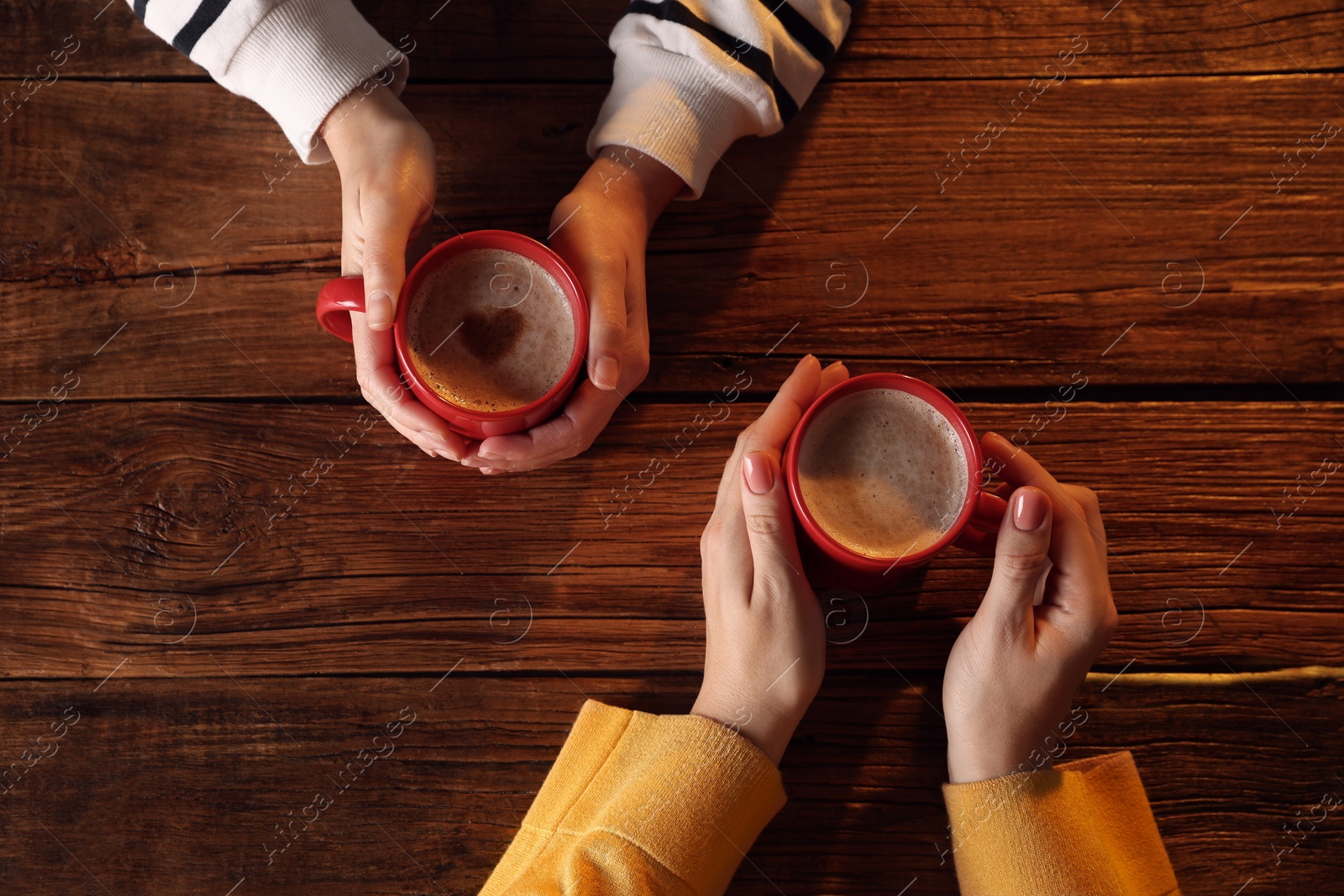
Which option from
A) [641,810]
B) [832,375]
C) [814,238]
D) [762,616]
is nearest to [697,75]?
[814,238]

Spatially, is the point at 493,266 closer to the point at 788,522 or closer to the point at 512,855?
the point at 788,522

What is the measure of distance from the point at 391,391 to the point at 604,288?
0.22 meters

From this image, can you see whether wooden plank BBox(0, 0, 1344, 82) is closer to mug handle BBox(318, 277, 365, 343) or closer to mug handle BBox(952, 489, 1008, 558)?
mug handle BBox(318, 277, 365, 343)

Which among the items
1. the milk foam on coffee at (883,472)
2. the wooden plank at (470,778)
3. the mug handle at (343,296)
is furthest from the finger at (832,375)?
the mug handle at (343,296)

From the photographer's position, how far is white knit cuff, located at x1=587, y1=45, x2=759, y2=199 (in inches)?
33.1

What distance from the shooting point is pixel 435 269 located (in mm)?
741

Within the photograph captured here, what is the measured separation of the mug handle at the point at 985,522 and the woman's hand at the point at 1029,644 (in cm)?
2

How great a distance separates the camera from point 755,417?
0.92 meters

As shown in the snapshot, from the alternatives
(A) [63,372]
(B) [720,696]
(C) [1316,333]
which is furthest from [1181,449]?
(A) [63,372]

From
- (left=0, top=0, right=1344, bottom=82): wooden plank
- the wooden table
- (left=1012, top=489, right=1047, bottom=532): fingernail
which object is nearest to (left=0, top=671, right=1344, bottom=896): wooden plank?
the wooden table

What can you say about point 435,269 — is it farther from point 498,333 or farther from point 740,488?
point 740,488

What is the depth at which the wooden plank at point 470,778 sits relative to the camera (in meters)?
0.88

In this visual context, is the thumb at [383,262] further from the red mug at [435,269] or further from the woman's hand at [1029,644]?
the woman's hand at [1029,644]

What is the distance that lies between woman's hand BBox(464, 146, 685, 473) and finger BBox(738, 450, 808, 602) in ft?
0.49
